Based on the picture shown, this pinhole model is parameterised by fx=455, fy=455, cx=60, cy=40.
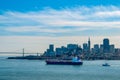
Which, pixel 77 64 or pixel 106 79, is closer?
pixel 106 79

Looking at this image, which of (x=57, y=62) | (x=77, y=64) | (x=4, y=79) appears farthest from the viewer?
(x=57, y=62)

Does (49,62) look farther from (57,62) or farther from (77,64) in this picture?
(77,64)

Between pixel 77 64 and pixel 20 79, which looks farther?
pixel 77 64

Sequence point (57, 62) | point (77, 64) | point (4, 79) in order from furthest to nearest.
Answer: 1. point (57, 62)
2. point (77, 64)
3. point (4, 79)

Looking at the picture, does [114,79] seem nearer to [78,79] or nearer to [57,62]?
[78,79]

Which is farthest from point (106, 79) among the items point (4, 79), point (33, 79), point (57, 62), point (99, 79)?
point (57, 62)

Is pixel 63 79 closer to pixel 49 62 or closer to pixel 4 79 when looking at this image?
pixel 4 79

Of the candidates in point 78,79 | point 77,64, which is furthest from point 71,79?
point 77,64

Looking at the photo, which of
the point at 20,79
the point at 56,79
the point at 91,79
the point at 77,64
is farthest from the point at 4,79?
the point at 77,64
